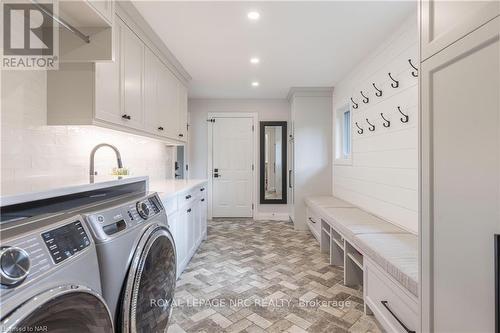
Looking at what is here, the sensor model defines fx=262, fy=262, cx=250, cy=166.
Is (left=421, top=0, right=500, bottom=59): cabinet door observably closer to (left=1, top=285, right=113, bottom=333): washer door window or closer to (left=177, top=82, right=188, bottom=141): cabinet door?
(left=1, top=285, right=113, bottom=333): washer door window

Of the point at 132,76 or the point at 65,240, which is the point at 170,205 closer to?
the point at 132,76

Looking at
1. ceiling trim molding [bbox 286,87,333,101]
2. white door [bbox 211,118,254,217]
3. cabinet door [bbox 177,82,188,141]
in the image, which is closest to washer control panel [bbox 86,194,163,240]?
cabinet door [bbox 177,82,188,141]

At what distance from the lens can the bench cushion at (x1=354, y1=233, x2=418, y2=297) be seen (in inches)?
57.2

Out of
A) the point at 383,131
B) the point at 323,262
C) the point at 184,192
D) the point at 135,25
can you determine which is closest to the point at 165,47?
the point at 135,25

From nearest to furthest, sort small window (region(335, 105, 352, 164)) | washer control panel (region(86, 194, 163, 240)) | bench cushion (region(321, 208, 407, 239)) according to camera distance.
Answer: washer control panel (region(86, 194, 163, 240)) < bench cushion (region(321, 208, 407, 239)) < small window (region(335, 105, 352, 164))

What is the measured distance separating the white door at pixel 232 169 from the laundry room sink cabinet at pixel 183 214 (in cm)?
166

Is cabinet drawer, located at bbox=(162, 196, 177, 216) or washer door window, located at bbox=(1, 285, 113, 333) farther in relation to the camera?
cabinet drawer, located at bbox=(162, 196, 177, 216)

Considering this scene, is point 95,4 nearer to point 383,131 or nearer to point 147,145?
point 147,145

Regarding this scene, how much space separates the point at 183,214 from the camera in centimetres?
266

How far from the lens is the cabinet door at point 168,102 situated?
291 centimetres

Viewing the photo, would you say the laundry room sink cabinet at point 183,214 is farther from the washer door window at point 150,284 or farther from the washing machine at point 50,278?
the washing machine at point 50,278

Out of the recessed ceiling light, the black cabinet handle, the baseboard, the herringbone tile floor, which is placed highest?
the recessed ceiling light

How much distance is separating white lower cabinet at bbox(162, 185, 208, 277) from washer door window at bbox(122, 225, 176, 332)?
→ 2.48 ft

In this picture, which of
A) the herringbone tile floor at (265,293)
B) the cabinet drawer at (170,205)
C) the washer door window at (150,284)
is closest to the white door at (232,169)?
the herringbone tile floor at (265,293)
